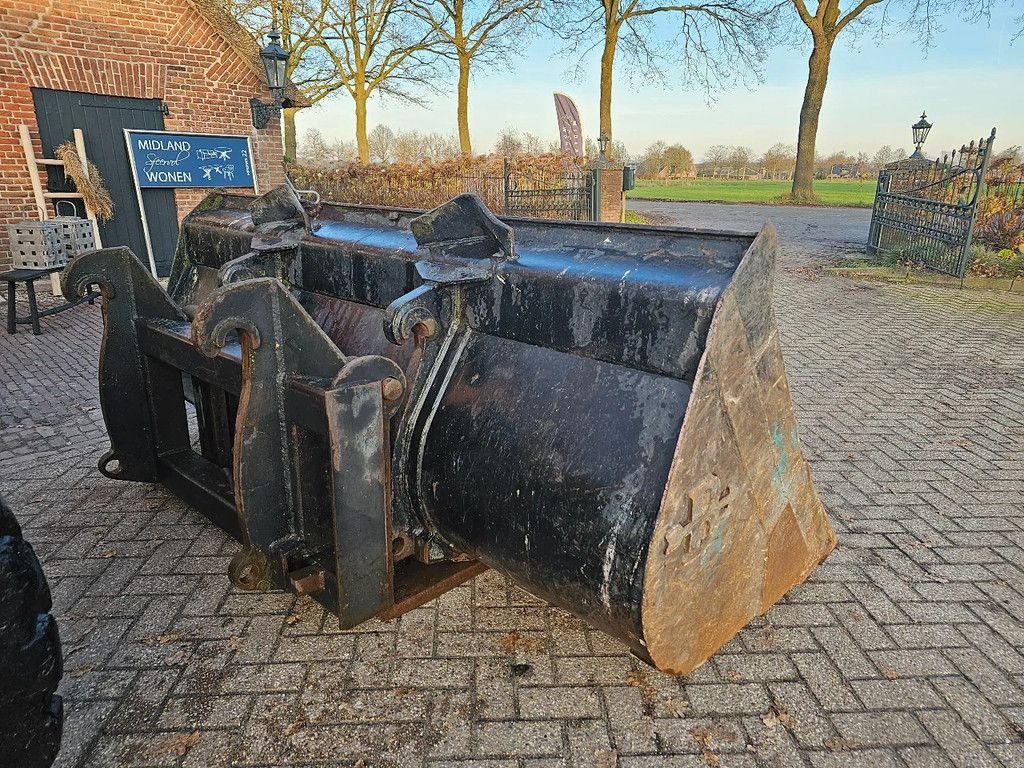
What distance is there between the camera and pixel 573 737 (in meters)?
2.03

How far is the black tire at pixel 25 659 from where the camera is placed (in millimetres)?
1360

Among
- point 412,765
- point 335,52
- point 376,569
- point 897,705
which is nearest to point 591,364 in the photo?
point 376,569

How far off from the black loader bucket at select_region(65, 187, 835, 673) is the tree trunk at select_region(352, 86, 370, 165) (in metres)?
18.8

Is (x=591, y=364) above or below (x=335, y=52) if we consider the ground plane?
below

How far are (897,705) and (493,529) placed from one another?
1.34 metres

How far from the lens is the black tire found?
136cm

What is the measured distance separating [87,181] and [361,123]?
42.0 ft

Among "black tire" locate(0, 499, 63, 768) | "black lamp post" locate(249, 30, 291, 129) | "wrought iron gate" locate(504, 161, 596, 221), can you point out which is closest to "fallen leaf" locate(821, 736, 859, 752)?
"black tire" locate(0, 499, 63, 768)

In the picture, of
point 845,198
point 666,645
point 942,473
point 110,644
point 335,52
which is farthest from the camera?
point 845,198

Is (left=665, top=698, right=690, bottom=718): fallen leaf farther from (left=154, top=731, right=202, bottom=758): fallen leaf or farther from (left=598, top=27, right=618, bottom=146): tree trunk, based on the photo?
(left=598, top=27, right=618, bottom=146): tree trunk

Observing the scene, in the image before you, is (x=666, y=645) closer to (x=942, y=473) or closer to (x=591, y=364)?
(x=591, y=364)

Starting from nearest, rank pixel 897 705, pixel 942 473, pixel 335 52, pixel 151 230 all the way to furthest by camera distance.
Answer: pixel 897 705
pixel 942 473
pixel 151 230
pixel 335 52

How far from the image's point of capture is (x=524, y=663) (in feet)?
7.63

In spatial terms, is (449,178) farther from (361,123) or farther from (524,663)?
(524,663)
